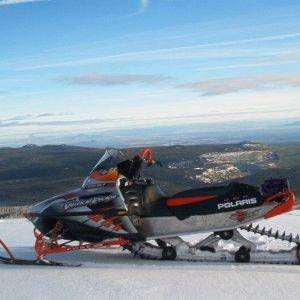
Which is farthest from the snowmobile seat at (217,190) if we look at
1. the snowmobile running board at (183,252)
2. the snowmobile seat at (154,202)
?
the snowmobile running board at (183,252)

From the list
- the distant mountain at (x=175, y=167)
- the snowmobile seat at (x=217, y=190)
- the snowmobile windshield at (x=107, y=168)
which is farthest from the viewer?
the distant mountain at (x=175, y=167)

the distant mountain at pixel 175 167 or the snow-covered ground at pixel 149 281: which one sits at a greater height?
the snow-covered ground at pixel 149 281

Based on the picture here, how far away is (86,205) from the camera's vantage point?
281 inches

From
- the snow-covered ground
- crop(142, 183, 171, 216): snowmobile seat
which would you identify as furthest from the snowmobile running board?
crop(142, 183, 171, 216): snowmobile seat

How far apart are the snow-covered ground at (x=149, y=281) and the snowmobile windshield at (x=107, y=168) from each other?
3.44 ft

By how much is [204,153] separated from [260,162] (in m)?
6.88

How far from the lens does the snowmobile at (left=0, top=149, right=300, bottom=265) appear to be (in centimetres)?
698

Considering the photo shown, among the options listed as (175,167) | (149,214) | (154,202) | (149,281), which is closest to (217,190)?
(154,202)

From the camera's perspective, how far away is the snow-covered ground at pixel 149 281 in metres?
5.19

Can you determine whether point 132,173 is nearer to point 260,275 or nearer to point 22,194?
point 260,275

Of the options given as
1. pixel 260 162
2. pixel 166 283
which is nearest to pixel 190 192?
pixel 166 283

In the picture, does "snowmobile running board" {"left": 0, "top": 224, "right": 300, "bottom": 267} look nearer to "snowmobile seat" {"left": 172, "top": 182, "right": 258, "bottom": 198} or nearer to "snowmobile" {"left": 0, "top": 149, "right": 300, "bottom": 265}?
"snowmobile" {"left": 0, "top": 149, "right": 300, "bottom": 265}

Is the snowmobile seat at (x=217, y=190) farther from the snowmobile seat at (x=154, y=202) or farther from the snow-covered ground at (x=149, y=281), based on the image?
the snow-covered ground at (x=149, y=281)

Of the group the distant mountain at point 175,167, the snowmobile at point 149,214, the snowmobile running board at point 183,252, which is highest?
the snowmobile at point 149,214
